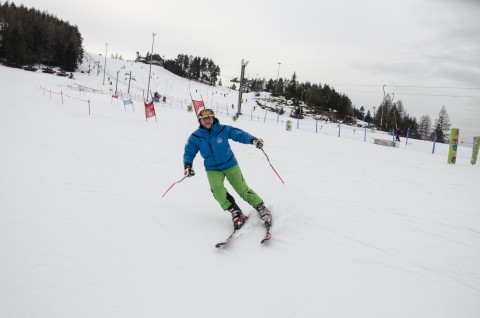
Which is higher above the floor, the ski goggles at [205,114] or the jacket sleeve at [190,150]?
the ski goggles at [205,114]

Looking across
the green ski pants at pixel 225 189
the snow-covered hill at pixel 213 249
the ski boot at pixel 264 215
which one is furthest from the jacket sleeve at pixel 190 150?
the ski boot at pixel 264 215

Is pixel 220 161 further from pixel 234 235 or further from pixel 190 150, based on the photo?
pixel 234 235

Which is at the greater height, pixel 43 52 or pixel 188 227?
pixel 43 52

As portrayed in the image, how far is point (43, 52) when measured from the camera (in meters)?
71.9

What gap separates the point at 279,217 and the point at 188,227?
4.16ft

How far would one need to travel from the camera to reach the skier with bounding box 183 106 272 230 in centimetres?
375

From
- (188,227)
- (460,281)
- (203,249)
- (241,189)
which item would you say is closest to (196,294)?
(203,249)

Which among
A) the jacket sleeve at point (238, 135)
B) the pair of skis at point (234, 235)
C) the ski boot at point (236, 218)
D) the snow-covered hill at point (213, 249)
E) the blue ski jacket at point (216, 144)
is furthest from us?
the jacket sleeve at point (238, 135)

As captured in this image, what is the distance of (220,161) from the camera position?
3.82 m

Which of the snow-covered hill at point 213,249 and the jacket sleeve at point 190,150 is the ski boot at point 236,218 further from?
the jacket sleeve at point 190,150

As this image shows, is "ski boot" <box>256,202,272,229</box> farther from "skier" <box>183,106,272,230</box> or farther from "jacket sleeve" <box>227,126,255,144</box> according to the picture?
"jacket sleeve" <box>227,126,255,144</box>

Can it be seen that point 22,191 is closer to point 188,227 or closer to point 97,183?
point 97,183

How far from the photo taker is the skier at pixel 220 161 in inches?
148

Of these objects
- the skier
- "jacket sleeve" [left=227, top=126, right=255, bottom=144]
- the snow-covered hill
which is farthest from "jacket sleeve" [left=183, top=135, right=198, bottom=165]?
the snow-covered hill
